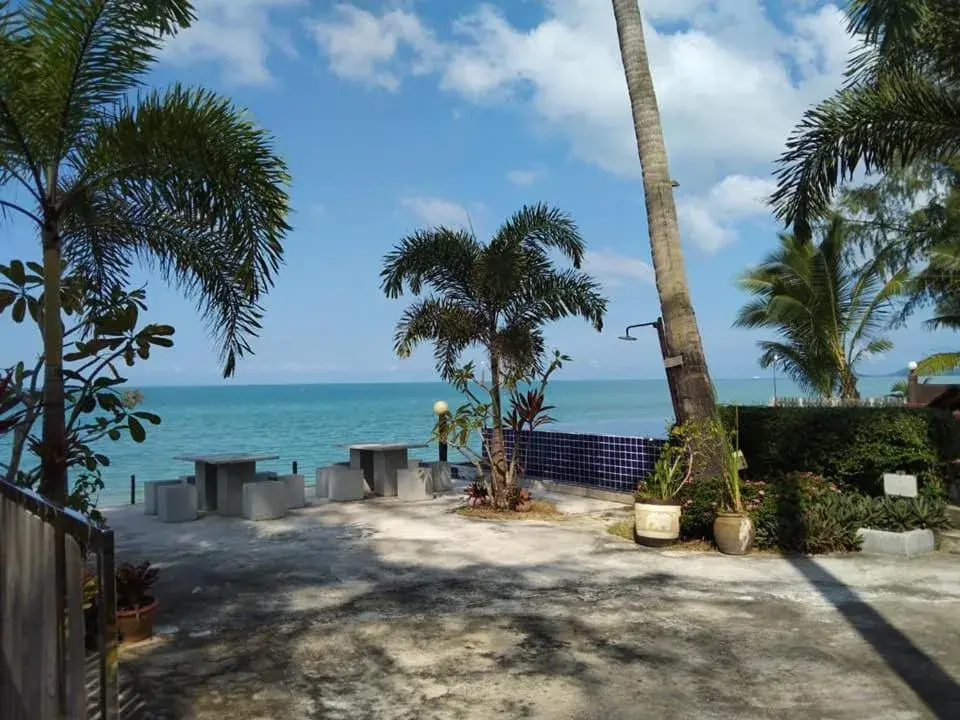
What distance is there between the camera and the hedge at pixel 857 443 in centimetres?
945

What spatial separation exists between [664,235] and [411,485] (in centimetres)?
577

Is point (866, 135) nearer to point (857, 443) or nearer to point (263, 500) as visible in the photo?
point (857, 443)

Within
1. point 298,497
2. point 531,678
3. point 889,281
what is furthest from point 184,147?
point 889,281

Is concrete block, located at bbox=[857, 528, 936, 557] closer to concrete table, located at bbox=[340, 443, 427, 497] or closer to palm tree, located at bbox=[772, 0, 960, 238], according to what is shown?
palm tree, located at bbox=[772, 0, 960, 238]

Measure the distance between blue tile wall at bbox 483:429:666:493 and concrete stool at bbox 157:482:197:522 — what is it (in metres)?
4.26

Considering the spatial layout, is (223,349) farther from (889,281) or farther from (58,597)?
(889,281)

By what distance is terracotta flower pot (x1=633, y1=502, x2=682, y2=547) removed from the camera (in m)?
8.83

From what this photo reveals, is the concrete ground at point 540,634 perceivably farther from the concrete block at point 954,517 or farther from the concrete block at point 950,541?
the concrete block at point 954,517

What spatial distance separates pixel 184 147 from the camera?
5.96 metres

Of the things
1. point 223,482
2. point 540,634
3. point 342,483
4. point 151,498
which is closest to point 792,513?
point 540,634

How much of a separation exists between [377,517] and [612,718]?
7.43 metres

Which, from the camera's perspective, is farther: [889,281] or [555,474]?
[889,281]

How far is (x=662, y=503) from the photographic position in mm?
8961

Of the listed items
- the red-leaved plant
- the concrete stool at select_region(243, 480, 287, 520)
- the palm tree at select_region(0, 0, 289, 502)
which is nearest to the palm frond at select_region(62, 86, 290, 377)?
the palm tree at select_region(0, 0, 289, 502)
